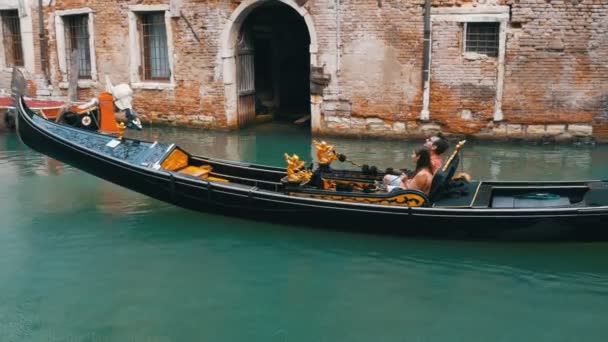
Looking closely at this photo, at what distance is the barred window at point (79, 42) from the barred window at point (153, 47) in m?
1.19

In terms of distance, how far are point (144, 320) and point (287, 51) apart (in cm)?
866

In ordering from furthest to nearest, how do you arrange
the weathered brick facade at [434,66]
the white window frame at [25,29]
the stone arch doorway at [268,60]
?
the white window frame at [25,29] < the stone arch doorway at [268,60] < the weathered brick facade at [434,66]

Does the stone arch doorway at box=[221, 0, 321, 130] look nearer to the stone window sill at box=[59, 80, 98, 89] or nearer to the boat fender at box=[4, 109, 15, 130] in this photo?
the stone window sill at box=[59, 80, 98, 89]

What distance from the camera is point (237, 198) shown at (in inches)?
217

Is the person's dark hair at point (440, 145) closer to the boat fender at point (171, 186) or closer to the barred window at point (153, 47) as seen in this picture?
the boat fender at point (171, 186)

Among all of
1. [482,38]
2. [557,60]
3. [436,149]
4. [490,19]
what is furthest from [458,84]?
A: [436,149]

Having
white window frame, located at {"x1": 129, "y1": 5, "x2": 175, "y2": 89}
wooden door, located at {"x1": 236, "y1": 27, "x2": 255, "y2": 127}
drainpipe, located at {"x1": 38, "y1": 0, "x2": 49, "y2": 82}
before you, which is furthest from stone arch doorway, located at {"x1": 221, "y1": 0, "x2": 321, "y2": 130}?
drainpipe, located at {"x1": 38, "y1": 0, "x2": 49, "y2": 82}

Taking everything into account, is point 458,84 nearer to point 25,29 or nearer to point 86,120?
point 86,120

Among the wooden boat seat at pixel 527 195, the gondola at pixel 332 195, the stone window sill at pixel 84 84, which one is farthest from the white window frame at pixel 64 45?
the wooden boat seat at pixel 527 195

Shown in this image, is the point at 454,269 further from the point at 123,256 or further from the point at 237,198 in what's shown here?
the point at 123,256

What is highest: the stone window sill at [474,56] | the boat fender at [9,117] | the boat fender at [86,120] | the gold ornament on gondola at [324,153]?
the stone window sill at [474,56]

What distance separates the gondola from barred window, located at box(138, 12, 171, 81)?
16.0 ft

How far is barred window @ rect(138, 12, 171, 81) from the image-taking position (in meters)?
10.7

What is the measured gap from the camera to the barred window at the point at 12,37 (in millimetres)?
12094
